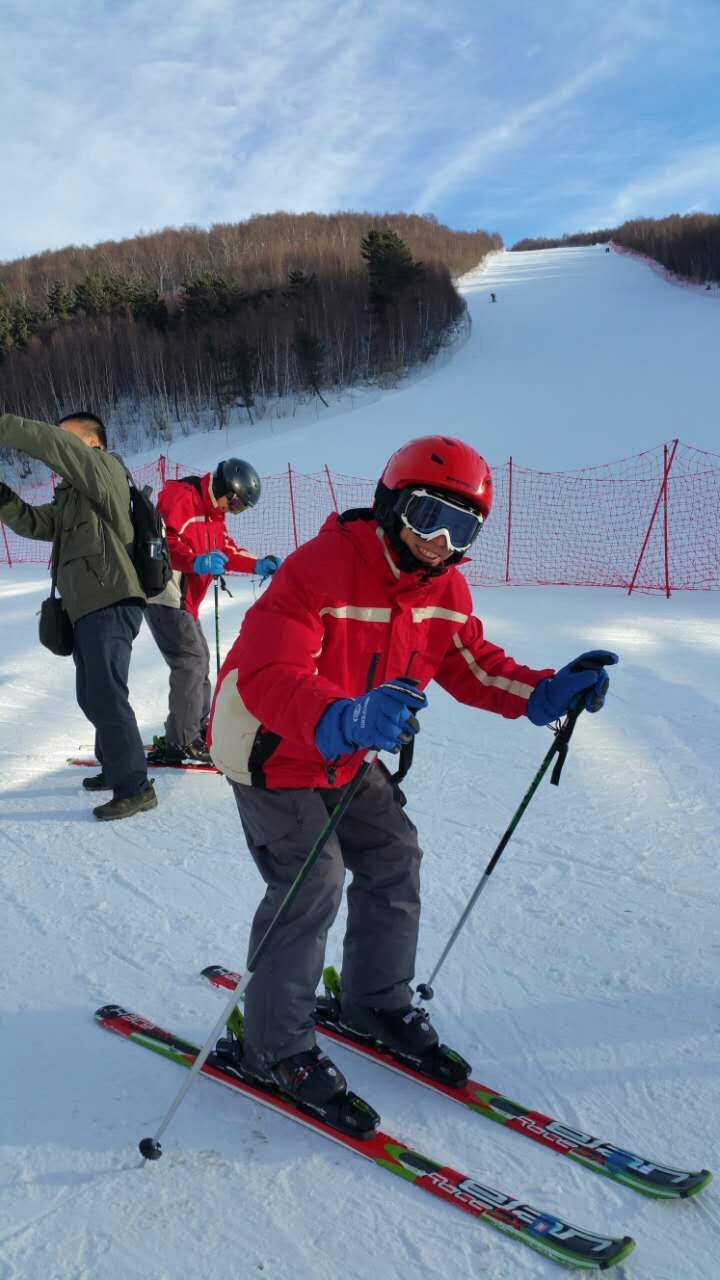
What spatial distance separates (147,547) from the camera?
13.5 ft

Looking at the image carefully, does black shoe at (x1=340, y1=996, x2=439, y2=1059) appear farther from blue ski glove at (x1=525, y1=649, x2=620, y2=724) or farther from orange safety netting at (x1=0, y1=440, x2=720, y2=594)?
orange safety netting at (x1=0, y1=440, x2=720, y2=594)

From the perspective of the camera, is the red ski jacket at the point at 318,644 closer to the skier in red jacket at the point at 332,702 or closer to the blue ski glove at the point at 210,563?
the skier in red jacket at the point at 332,702

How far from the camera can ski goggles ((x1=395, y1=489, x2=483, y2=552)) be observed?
2049mm

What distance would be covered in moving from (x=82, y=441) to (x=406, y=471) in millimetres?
2323

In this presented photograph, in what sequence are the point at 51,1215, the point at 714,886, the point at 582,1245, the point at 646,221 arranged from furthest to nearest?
the point at 646,221 < the point at 714,886 < the point at 51,1215 < the point at 582,1245

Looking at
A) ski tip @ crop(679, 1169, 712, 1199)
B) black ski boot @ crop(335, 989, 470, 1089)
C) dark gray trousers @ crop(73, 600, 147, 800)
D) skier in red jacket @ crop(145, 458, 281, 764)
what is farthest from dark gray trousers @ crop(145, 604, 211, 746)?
ski tip @ crop(679, 1169, 712, 1199)

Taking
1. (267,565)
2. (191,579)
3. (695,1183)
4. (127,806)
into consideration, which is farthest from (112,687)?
(695,1183)

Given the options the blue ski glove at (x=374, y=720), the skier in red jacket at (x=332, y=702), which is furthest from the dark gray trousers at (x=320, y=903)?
the blue ski glove at (x=374, y=720)

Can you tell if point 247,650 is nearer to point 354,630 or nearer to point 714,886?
point 354,630

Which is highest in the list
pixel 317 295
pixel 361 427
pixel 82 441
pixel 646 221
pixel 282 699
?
pixel 646 221

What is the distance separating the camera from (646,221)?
5616 centimetres

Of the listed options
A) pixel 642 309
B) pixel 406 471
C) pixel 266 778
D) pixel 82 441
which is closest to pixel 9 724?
pixel 82 441

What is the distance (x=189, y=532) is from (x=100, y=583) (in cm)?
91

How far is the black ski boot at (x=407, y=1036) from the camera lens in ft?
7.42
